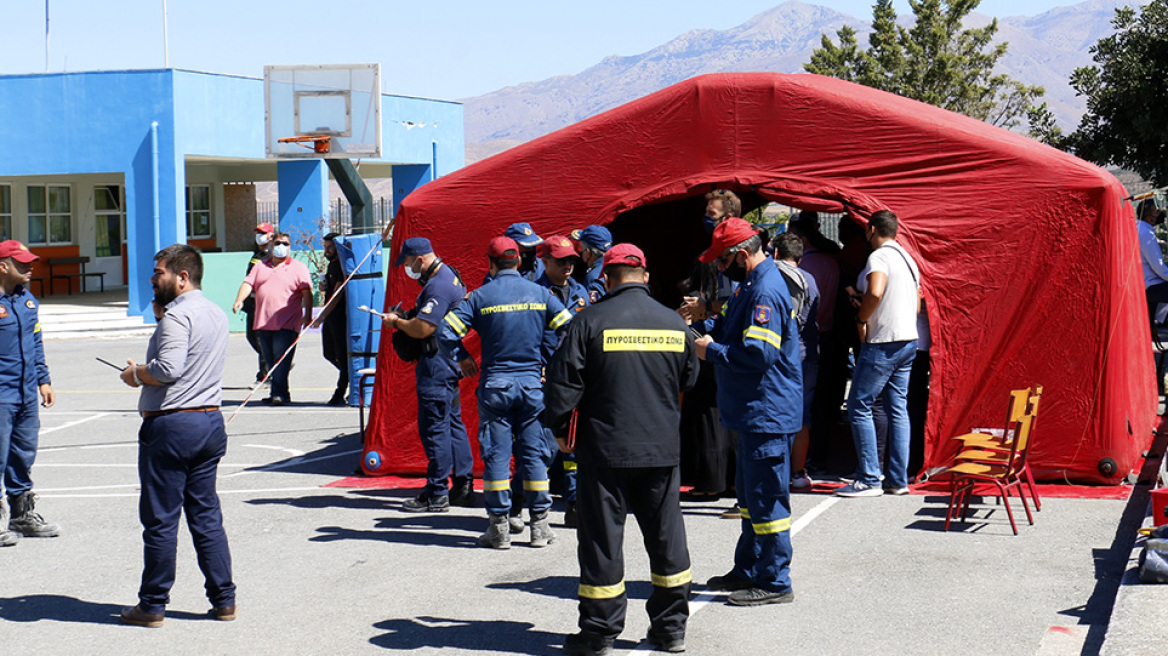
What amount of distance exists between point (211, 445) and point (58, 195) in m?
28.0

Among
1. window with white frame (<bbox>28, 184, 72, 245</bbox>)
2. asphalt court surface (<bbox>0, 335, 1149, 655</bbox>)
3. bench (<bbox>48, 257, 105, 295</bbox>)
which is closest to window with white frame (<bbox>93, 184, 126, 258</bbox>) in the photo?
window with white frame (<bbox>28, 184, 72, 245</bbox>)

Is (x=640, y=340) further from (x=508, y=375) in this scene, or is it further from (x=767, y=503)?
(x=508, y=375)

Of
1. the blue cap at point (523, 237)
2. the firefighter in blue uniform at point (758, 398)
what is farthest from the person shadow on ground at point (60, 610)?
the blue cap at point (523, 237)

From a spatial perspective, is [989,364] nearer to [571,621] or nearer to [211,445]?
[571,621]

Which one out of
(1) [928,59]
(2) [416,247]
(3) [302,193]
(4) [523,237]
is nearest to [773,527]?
(4) [523,237]

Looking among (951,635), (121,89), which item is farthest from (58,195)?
(951,635)

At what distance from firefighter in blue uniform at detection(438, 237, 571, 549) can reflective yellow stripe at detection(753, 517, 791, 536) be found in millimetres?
1762

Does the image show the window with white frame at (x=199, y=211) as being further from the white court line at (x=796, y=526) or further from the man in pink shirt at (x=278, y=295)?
the white court line at (x=796, y=526)

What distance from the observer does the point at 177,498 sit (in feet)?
19.9

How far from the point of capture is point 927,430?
355 inches

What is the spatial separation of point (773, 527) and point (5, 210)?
92.6 ft

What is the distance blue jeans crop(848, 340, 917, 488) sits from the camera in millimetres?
8711

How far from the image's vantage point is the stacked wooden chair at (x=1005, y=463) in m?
7.72

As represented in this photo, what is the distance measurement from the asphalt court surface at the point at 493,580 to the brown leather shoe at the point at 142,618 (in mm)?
55
